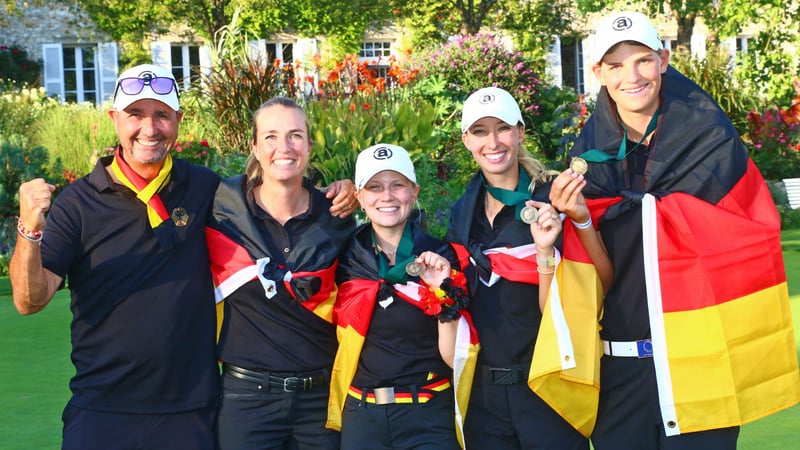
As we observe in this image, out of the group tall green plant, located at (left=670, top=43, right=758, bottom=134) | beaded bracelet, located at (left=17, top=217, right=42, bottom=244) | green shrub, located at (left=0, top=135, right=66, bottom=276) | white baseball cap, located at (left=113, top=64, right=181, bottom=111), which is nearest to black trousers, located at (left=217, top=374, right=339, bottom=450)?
beaded bracelet, located at (left=17, top=217, right=42, bottom=244)

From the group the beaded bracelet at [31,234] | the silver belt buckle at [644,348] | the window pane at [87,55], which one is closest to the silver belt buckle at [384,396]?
the silver belt buckle at [644,348]

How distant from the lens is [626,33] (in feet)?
14.0

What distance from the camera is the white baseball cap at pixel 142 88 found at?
4621mm

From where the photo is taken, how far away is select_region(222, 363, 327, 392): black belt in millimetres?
4512

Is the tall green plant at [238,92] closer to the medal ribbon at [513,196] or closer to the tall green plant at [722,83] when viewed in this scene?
the medal ribbon at [513,196]

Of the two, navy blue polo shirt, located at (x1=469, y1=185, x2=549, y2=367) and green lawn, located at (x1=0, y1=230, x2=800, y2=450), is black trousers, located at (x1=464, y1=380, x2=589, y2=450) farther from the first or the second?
green lawn, located at (x1=0, y1=230, x2=800, y2=450)

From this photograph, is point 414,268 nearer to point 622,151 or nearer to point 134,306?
point 622,151

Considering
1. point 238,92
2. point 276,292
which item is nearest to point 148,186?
point 276,292

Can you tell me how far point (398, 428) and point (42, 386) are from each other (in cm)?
529

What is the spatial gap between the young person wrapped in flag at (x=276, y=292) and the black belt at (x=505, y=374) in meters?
0.70

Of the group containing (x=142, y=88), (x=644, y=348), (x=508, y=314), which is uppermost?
(x=142, y=88)

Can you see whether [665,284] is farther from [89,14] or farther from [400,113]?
[89,14]

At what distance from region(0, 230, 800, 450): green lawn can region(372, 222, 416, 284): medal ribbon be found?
323 cm

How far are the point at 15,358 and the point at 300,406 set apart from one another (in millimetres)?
6311
